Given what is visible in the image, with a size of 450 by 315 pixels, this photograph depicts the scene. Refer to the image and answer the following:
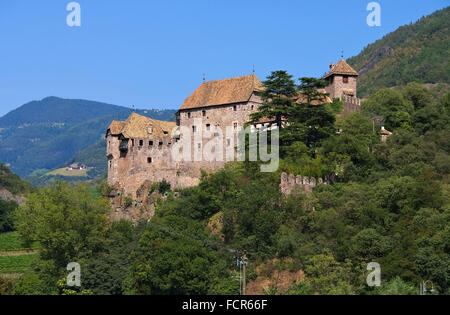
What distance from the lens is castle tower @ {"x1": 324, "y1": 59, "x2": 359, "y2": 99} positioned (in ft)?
255

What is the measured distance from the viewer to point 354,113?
233ft

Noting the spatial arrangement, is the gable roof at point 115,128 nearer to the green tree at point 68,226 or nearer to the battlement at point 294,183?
the green tree at point 68,226

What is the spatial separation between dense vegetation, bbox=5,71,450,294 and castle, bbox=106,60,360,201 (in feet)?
10.0

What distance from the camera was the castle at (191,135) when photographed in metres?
71.9

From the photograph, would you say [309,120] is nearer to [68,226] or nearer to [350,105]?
[350,105]

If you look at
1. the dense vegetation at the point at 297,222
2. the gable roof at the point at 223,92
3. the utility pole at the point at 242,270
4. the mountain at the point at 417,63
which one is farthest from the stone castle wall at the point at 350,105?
the mountain at the point at 417,63

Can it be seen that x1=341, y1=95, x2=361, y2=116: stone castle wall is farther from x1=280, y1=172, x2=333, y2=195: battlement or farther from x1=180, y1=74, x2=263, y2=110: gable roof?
x1=280, y1=172, x2=333, y2=195: battlement

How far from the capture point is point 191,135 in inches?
2975

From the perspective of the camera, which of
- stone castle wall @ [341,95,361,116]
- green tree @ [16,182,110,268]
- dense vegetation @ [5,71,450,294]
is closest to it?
dense vegetation @ [5,71,450,294]

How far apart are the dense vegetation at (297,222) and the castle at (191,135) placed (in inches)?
120

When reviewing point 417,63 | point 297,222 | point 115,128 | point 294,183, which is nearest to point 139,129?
point 115,128

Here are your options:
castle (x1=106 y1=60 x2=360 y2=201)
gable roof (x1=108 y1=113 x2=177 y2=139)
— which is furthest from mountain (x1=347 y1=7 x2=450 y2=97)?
gable roof (x1=108 y1=113 x2=177 y2=139)
